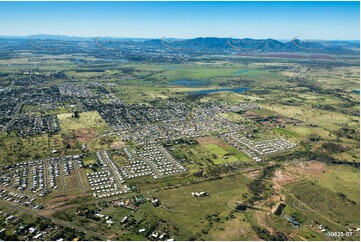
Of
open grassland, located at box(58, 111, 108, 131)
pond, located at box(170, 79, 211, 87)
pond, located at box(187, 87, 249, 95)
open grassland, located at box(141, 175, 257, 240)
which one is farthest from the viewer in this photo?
pond, located at box(170, 79, 211, 87)

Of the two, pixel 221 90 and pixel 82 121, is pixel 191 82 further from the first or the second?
pixel 82 121

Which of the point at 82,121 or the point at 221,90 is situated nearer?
the point at 82,121

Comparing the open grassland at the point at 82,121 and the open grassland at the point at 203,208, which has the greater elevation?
the open grassland at the point at 82,121

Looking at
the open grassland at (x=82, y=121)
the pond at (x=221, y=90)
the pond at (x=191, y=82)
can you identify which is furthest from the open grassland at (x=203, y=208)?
the pond at (x=191, y=82)

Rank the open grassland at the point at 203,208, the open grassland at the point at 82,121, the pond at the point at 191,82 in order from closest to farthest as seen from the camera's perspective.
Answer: the open grassland at the point at 203,208, the open grassland at the point at 82,121, the pond at the point at 191,82

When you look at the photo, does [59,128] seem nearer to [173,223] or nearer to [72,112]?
[72,112]

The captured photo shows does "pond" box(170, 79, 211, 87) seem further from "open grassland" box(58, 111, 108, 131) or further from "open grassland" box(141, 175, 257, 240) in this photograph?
"open grassland" box(141, 175, 257, 240)

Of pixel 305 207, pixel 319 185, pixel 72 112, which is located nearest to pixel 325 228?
pixel 305 207

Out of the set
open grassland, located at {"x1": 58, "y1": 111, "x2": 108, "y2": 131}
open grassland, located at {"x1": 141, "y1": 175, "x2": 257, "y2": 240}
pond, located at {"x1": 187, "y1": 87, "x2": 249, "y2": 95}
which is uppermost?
pond, located at {"x1": 187, "y1": 87, "x2": 249, "y2": 95}

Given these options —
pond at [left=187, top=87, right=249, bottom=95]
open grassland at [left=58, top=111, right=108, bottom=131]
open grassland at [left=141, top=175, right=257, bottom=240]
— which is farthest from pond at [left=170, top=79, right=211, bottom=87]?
open grassland at [left=141, top=175, right=257, bottom=240]

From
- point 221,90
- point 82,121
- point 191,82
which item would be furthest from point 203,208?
point 191,82

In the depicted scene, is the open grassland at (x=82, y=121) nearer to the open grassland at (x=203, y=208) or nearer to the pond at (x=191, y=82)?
the open grassland at (x=203, y=208)
